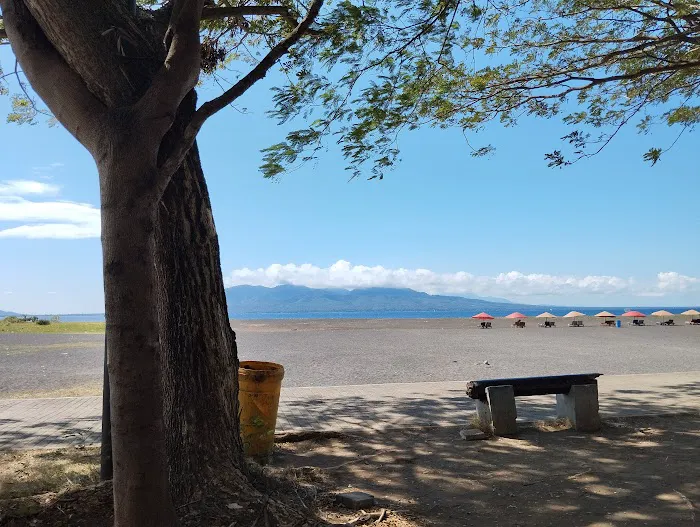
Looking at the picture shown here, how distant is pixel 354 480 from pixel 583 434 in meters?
3.18

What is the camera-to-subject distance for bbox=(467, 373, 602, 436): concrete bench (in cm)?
660

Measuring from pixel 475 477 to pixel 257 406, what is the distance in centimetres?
220

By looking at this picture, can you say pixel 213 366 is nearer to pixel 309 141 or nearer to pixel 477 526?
pixel 477 526

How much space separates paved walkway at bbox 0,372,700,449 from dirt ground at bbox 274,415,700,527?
0.84 metres

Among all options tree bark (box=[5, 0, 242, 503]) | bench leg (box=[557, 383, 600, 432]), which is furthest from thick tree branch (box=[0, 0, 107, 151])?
bench leg (box=[557, 383, 600, 432])

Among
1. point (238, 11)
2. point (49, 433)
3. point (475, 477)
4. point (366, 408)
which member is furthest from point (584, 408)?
point (49, 433)

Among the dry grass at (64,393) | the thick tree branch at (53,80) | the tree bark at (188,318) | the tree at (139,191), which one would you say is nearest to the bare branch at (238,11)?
the tree at (139,191)

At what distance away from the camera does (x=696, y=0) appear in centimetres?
802

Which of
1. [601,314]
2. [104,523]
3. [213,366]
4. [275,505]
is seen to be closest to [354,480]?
[275,505]

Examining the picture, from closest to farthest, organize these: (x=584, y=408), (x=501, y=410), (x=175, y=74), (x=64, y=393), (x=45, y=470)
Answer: (x=175, y=74) → (x=45, y=470) → (x=501, y=410) → (x=584, y=408) → (x=64, y=393)

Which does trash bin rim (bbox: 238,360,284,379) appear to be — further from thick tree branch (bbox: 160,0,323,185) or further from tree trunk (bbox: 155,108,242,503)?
thick tree branch (bbox: 160,0,323,185)

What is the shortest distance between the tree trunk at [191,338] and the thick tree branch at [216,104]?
47 centimetres

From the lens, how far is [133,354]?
289cm

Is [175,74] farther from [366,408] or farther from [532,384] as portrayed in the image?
[366,408]
